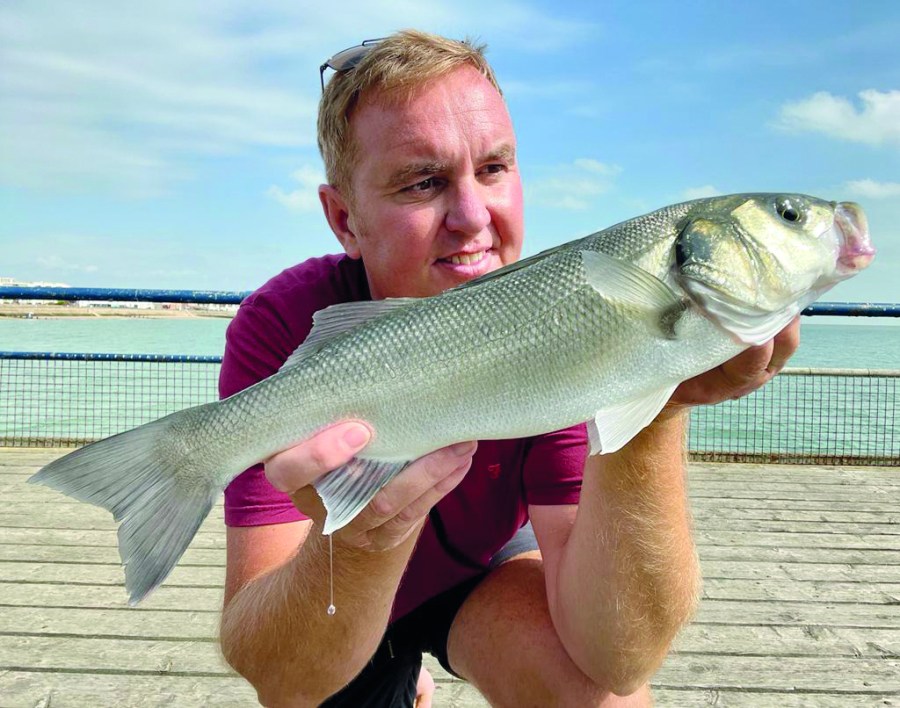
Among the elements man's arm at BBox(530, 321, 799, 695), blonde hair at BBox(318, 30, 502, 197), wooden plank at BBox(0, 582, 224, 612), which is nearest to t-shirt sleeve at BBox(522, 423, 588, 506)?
man's arm at BBox(530, 321, 799, 695)

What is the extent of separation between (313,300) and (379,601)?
1.06 m

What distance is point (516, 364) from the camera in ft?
5.54

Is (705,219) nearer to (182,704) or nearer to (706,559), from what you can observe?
(182,704)

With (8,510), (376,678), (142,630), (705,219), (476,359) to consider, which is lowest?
(8,510)

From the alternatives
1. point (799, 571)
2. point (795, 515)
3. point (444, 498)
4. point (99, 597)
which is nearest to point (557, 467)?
point (444, 498)

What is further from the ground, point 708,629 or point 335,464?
point 335,464

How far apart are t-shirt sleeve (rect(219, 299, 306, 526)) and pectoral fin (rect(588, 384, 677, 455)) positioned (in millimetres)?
1102

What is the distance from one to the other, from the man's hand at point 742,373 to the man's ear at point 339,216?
1.35 m

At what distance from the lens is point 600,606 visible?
2172mm

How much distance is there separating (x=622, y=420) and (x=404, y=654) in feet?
4.80

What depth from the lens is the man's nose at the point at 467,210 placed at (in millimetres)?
2359

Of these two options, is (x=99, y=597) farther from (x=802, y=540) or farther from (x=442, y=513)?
(x=802, y=540)

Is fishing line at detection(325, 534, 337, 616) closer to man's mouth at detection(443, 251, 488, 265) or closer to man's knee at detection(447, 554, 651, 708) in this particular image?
man's knee at detection(447, 554, 651, 708)

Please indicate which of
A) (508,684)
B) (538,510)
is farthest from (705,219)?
(508,684)
